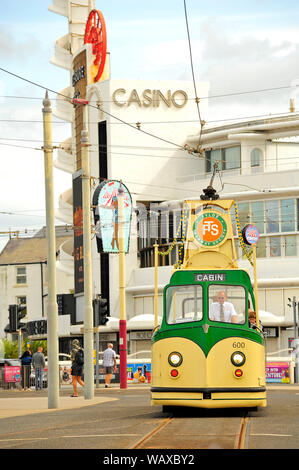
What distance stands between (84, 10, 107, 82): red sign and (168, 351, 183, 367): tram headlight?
55.1m

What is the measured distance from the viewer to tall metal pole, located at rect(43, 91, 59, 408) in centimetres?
2398

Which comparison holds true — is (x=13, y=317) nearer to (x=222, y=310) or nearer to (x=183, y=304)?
(x=183, y=304)

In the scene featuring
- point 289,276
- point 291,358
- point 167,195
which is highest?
point 167,195

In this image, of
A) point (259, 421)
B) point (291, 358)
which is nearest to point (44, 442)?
point (259, 421)

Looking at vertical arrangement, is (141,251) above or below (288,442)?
above

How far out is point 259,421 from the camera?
17.2 meters

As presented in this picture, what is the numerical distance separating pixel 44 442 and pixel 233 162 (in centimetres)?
5658

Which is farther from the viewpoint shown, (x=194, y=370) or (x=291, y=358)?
(x=291, y=358)

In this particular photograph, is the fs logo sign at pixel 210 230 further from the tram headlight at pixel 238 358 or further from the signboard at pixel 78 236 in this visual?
the signboard at pixel 78 236

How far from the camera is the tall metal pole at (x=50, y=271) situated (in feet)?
78.7

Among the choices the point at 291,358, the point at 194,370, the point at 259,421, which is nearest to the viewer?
the point at 259,421

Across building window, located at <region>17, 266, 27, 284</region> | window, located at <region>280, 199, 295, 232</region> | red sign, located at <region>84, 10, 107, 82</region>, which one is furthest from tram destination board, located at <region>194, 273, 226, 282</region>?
building window, located at <region>17, 266, 27, 284</region>

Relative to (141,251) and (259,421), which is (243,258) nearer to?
(141,251)
